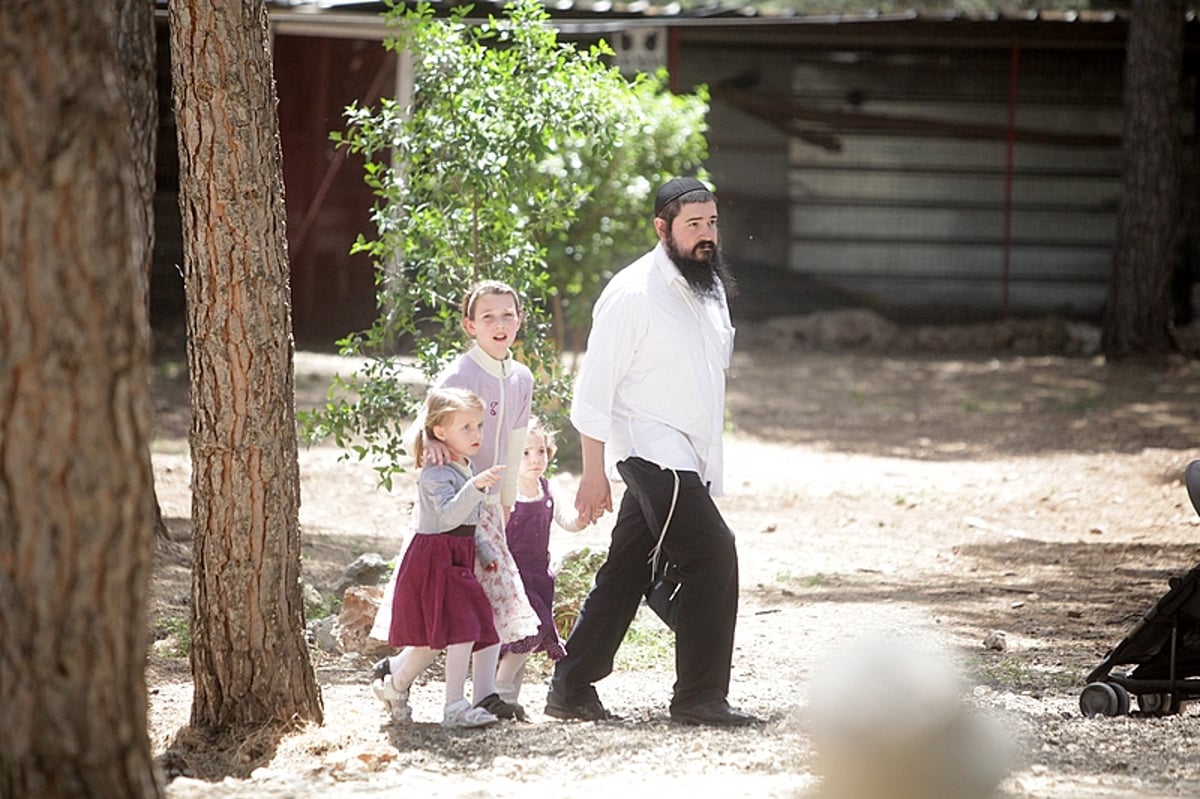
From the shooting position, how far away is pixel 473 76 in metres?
7.80

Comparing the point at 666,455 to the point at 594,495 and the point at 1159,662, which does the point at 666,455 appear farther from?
the point at 1159,662

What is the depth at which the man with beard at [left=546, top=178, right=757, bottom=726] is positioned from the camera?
5.47 meters

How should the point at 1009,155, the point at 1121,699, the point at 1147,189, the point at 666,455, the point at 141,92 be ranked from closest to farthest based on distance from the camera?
the point at 666,455, the point at 1121,699, the point at 141,92, the point at 1147,189, the point at 1009,155

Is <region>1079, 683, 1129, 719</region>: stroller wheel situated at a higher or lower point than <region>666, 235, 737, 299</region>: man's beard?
lower

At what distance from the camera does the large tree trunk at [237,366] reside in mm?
5043

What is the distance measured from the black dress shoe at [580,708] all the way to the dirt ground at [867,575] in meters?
0.12

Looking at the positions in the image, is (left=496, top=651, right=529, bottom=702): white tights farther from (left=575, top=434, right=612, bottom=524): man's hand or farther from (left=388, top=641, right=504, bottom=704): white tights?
(left=575, top=434, right=612, bottom=524): man's hand

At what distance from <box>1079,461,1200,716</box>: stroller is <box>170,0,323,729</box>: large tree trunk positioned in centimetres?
299

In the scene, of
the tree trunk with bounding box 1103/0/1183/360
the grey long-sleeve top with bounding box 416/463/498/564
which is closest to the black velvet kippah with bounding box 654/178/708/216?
the grey long-sleeve top with bounding box 416/463/498/564

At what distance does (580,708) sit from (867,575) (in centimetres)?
344

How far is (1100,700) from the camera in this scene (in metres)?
5.78

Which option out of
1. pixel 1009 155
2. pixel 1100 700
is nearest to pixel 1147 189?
pixel 1009 155

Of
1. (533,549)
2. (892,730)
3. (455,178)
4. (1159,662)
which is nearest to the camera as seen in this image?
(892,730)

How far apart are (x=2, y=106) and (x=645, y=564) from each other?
314 cm
